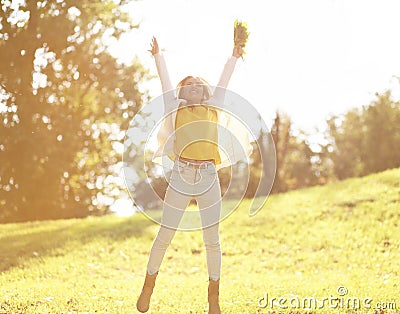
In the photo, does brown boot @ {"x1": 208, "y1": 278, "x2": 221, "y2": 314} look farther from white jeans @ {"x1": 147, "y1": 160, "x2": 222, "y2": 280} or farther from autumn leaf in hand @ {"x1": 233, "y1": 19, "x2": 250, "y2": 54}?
autumn leaf in hand @ {"x1": 233, "y1": 19, "x2": 250, "y2": 54}

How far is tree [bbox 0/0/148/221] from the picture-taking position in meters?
16.1

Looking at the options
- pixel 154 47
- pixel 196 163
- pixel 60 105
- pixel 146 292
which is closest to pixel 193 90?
pixel 154 47

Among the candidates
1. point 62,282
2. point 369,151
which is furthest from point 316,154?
point 62,282

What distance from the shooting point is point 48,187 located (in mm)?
21844

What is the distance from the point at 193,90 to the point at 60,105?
15266mm

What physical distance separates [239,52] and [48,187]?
57.5 ft

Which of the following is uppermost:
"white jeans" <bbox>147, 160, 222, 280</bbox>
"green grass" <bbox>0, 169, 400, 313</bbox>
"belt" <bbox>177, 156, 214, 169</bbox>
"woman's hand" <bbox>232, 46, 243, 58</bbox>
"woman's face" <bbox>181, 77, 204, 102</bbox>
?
"woman's hand" <bbox>232, 46, 243, 58</bbox>

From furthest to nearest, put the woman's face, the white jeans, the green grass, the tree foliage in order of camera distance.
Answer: the tree foliage → the green grass → the woman's face → the white jeans

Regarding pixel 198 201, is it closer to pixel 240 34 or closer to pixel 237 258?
pixel 240 34

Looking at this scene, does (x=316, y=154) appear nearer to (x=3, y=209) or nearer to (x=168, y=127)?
(x=3, y=209)
